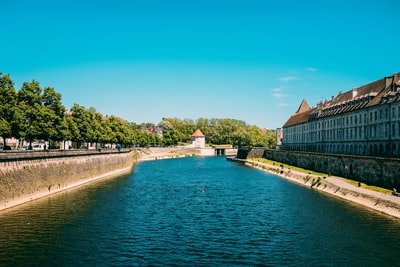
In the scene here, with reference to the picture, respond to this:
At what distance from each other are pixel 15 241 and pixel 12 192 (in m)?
12.9

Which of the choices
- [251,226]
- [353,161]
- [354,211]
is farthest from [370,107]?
[251,226]

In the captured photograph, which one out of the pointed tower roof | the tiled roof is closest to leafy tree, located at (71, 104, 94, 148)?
the tiled roof

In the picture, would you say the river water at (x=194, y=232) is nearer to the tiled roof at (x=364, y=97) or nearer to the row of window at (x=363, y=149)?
the row of window at (x=363, y=149)

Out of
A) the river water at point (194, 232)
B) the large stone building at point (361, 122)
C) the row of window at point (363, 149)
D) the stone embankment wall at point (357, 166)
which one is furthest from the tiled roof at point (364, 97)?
the river water at point (194, 232)

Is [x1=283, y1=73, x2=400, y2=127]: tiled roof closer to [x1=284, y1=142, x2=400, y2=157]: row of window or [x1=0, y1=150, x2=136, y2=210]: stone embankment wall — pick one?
[x1=284, y1=142, x2=400, y2=157]: row of window

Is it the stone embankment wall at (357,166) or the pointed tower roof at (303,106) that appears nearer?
the stone embankment wall at (357,166)

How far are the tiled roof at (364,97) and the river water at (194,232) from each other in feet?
83.6

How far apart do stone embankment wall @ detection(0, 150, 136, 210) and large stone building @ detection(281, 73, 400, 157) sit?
154 feet

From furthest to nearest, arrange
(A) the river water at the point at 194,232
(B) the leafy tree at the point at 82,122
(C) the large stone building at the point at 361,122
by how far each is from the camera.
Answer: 1. (B) the leafy tree at the point at 82,122
2. (C) the large stone building at the point at 361,122
3. (A) the river water at the point at 194,232

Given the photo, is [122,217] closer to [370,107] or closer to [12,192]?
[12,192]

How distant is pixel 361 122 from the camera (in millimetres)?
68375

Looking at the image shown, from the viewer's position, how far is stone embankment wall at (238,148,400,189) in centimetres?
4309

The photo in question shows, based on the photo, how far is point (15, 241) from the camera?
25.8 metres

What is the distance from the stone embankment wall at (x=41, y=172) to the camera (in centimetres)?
3625
